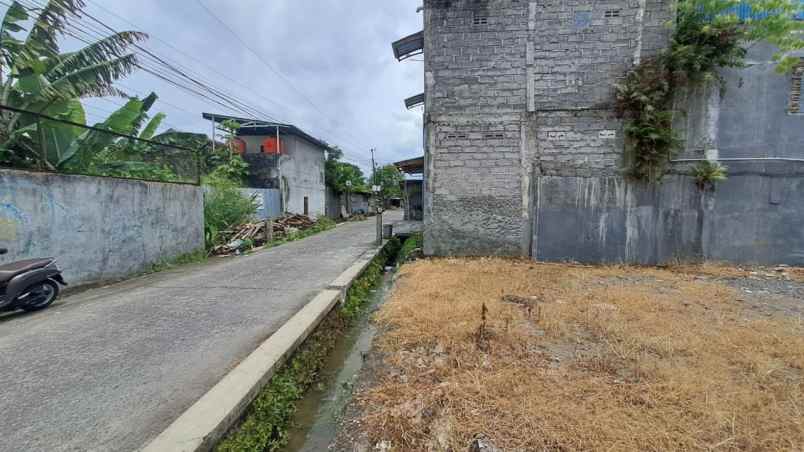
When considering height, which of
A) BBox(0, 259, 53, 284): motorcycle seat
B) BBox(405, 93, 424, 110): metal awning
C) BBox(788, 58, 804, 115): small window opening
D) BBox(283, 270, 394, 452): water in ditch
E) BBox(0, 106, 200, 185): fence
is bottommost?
Result: BBox(283, 270, 394, 452): water in ditch

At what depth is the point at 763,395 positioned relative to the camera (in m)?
2.53

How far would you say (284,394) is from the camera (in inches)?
118

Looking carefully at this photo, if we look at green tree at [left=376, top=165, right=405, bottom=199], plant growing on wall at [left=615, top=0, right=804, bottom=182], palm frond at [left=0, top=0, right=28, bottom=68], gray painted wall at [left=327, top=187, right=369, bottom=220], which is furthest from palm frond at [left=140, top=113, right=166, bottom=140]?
green tree at [left=376, top=165, right=405, bottom=199]

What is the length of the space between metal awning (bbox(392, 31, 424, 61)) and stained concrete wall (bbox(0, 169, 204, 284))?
6.73 metres

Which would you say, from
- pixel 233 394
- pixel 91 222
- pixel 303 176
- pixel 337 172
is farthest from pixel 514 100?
pixel 337 172

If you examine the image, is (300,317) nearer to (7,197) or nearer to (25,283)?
(25,283)

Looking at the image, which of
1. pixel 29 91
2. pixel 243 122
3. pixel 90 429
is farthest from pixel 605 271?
pixel 243 122

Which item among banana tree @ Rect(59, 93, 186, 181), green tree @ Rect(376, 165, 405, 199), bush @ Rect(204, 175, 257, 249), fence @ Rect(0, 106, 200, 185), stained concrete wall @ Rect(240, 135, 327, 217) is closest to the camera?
fence @ Rect(0, 106, 200, 185)

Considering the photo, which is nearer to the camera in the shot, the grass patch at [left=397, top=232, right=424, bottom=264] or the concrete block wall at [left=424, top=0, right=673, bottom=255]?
the concrete block wall at [left=424, top=0, right=673, bottom=255]

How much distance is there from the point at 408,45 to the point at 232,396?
935 cm

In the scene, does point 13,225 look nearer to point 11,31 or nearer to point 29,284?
point 29,284

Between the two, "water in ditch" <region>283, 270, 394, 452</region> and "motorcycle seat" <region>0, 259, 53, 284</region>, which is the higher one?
"motorcycle seat" <region>0, 259, 53, 284</region>

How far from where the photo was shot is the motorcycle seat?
165 inches

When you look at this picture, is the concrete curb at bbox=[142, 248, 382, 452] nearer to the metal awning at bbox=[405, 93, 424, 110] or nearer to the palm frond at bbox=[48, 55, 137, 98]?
the palm frond at bbox=[48, 55, 137, 98]
